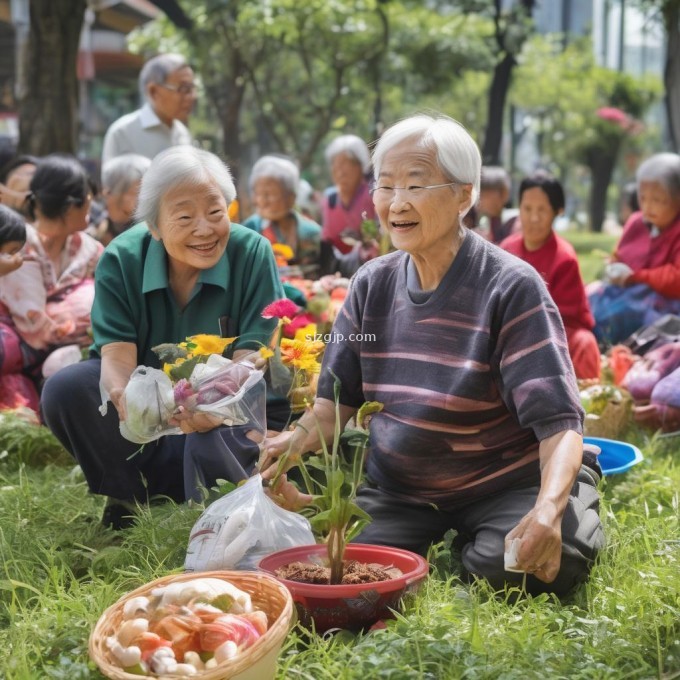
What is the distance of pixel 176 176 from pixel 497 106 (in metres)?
13.5

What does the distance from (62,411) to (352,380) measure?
3.23 feet

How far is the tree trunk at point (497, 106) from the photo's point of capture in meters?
16.4

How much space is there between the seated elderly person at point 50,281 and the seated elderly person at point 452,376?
2259mm

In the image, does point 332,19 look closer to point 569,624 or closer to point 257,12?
point 257,12

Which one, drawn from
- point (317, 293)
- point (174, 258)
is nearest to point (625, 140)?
point (317, 293)

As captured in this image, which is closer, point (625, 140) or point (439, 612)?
point (439, 612)

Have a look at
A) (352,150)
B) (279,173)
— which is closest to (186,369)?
(279,173)

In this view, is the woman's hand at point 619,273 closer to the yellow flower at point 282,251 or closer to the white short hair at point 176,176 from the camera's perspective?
the yellow flower at point 282,251

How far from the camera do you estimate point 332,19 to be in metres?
18.8

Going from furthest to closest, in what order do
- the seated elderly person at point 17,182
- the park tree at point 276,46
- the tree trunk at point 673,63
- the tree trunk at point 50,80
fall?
1. the park tree at point 276,46
2. the tree trunk at point 673,63
3. the tree trunk at point 50,80
4. the seated elderly person at point 17,182

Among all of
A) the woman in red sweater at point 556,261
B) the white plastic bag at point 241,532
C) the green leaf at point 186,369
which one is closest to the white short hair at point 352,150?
the woman in red sweater at point 556,261

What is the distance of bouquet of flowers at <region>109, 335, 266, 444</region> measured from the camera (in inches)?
126

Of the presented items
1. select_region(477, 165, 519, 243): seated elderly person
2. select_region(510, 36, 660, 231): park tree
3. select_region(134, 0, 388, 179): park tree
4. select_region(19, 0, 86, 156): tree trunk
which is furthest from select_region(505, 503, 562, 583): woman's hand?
select_region(510, 36, 660, 231): park tree

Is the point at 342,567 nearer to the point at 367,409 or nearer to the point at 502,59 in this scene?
the point at 367,409
